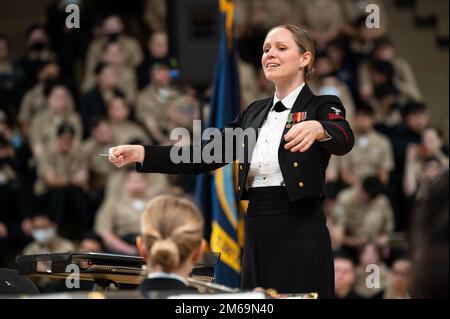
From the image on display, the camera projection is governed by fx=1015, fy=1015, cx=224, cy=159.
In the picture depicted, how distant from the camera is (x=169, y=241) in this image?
299 centimetres

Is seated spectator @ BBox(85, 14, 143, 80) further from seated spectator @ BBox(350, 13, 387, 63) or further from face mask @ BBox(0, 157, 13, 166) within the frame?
seated spectator @ BBox(350, 13, 387, 63)

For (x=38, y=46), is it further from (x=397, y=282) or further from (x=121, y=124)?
(x=397, y=282)

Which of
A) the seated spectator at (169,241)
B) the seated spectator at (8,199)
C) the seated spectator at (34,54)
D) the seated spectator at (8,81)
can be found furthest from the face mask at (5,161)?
the seated spectator at (169,241)

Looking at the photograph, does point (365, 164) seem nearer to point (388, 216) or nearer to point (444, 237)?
point (388, 216)

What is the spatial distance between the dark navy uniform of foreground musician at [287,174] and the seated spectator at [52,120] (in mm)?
5993

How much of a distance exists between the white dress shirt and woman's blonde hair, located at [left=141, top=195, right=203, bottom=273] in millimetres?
868

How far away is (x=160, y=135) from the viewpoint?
32.8 ft

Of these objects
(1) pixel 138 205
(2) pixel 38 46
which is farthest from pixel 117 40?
(1) pixel 138 205

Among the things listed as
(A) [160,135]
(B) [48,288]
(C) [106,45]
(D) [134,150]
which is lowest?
(B) [48,288]

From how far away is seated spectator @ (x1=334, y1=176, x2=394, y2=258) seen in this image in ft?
29.7

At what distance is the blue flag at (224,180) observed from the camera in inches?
248

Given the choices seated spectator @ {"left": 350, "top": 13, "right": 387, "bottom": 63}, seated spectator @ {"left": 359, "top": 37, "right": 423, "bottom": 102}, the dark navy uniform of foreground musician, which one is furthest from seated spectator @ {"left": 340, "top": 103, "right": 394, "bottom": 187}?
the dark navy uniform of foreground musician
